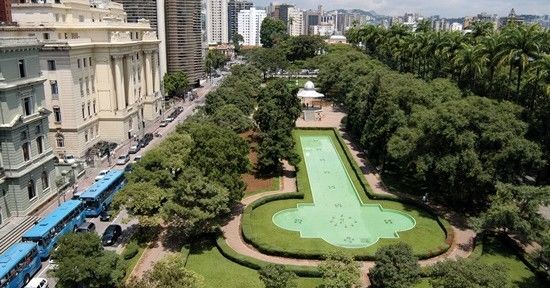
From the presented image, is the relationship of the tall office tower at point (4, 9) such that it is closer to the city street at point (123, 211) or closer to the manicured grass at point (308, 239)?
the city street at point (123, 211)

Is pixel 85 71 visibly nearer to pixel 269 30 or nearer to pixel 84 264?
pixel 84 264

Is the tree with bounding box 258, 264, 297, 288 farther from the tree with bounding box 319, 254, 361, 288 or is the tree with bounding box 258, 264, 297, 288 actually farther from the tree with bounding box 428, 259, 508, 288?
the tree with bounding box 428, 259, 508, 288

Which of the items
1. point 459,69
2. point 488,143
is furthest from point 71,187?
point 459,69

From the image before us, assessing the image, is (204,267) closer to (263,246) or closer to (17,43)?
(263,246)

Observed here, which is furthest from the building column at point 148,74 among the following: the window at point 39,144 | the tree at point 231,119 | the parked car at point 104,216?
the parked car at point 104,216

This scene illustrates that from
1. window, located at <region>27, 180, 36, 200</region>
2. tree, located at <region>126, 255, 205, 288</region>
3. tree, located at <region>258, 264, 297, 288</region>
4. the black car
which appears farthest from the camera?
window, located at <region>27, 180, 36, 200</region>

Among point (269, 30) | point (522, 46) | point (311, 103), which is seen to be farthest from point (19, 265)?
point (269, 30)

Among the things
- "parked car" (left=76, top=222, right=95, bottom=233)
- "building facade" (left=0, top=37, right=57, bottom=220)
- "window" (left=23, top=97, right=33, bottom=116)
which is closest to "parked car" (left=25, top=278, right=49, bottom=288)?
"parked car" (left=76, top=222, right=95, bottom=233)
